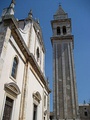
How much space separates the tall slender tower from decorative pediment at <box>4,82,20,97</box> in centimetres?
1693

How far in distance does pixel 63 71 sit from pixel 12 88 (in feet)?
68.4

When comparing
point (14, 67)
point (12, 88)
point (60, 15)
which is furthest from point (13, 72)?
point (60, 15)

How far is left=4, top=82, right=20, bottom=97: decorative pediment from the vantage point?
23.6ft

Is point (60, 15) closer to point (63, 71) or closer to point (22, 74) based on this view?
point (63, 71)

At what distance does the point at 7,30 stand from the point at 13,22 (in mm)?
732

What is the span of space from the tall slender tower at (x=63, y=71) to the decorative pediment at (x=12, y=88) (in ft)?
55.6

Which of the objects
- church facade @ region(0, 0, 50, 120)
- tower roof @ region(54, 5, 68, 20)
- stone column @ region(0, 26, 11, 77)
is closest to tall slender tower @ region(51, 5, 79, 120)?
tower roof @ region(54, 5, 68, 20)

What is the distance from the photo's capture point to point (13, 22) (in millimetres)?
8273

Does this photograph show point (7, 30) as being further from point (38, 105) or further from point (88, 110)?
point (88, 110)

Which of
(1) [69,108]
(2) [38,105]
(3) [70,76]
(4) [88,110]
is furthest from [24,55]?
(4) [88,110]

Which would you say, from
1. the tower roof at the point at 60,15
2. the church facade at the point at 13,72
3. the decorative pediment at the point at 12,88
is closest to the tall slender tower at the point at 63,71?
the tower roof at the point at 60,15

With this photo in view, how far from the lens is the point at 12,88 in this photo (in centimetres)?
776

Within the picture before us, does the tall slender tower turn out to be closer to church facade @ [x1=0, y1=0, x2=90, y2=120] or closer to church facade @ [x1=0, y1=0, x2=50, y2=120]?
church facade @ [x1=0, y1=0, x2=90, y2=120]

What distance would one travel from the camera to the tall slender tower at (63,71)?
933 inches
